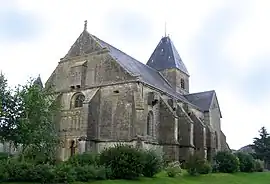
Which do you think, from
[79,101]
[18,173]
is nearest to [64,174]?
[18,173]

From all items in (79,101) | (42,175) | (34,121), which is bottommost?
(42,175)

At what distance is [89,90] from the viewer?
1344 inches

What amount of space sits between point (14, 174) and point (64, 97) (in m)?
19.6

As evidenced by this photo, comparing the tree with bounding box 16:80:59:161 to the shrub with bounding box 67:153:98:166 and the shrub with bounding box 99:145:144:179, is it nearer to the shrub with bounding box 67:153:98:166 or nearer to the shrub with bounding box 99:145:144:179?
the shrub with bounding box 67:153:98:166

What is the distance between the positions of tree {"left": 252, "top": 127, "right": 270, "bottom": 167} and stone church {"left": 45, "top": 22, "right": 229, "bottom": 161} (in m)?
14.2

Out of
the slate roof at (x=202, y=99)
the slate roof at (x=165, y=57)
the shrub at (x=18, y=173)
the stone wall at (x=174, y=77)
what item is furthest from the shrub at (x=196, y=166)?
the slate roof at (x=165, y=57)

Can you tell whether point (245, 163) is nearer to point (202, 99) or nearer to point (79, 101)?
point (202, 99)

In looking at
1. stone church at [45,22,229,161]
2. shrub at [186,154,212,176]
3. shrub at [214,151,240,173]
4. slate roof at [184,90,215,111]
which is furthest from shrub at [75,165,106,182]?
slate roof at [184,90,215,111]

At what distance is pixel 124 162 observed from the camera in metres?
20.2

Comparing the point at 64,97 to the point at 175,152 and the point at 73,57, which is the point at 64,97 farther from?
the point at 175,152

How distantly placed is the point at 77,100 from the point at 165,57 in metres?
18.6

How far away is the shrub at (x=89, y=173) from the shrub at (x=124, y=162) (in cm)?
132

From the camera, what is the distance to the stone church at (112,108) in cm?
3125

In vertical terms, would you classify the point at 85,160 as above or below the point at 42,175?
above
